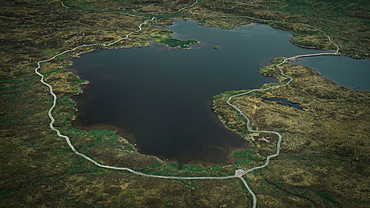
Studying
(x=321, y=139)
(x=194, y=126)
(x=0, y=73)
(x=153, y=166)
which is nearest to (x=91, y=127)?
(x=153, y=166)

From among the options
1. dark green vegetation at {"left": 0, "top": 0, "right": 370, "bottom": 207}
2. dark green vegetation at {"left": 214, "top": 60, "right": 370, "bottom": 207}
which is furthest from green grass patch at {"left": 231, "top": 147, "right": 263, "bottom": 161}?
dark green vegetation at {"left": 0, "top": 0, "right": 370, "bottom": 207}

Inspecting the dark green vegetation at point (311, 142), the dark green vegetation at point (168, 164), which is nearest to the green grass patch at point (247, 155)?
the dark green vegetation at point (311, 142)

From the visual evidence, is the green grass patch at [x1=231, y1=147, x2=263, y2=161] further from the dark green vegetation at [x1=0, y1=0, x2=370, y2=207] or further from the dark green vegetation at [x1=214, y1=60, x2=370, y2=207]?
the dark green vegetation at [x1=0, y1=0, x2=370, y2=207]

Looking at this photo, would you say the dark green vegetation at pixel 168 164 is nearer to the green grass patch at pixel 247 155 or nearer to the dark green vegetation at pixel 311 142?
the dark green vegetation at pixel 311 142

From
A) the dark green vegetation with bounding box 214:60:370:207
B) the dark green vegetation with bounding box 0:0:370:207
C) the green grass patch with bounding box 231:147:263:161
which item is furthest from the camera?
the green grass patch with bounding box 231:147:263:161

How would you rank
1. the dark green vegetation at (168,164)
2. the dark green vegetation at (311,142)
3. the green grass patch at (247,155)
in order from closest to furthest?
the dark green vegetation at (168,164) < the dark green vegetation at (311,142) < the green grass patch at (247,155)

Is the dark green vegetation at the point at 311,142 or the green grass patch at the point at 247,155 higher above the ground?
the dark green vegetation at the point at 311,142
